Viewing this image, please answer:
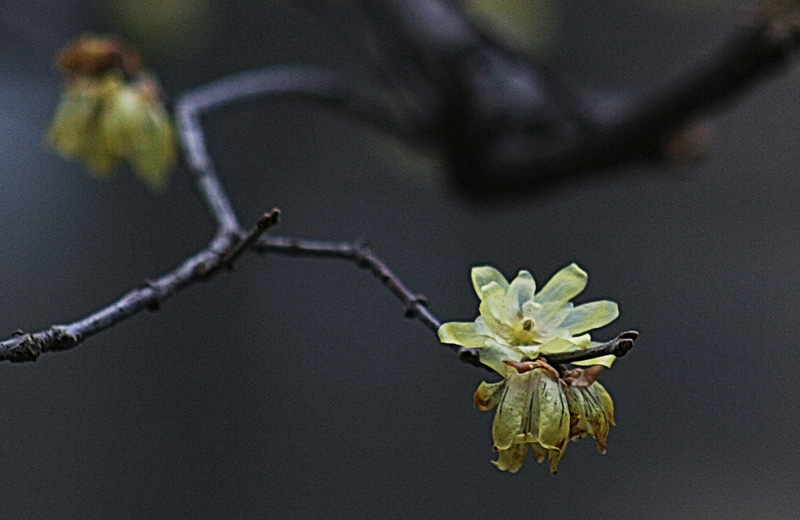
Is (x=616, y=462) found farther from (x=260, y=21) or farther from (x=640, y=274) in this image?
(x=260, y=21)

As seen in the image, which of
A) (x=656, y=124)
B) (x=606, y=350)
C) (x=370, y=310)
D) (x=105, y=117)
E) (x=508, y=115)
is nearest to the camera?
(x=606, y=350)

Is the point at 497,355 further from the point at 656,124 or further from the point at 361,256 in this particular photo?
the point at 656,124

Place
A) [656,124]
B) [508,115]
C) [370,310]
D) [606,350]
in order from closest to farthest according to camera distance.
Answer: [606,350] → [656,124] → [508,115] → [370,310]

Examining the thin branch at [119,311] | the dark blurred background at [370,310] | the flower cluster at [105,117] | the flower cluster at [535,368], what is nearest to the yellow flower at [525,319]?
the flower cluster at [535,368]

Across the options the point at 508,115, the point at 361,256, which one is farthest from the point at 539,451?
the point at 508,115

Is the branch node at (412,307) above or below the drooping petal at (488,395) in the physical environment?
above

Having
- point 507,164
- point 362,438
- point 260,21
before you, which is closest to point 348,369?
point 362,438

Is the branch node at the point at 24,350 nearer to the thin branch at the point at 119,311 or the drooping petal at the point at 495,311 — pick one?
the thin branch at the point at 119,311
